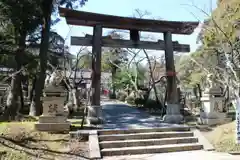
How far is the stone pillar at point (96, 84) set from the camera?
10.7 m

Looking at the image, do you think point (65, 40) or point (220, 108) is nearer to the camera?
point (220, 108)

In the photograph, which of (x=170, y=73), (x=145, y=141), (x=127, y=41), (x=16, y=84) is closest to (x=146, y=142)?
(x=145, y=141)

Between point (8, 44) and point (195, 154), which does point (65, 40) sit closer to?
point (8, 44)

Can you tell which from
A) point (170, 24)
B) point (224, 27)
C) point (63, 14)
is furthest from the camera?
point (224, 27)

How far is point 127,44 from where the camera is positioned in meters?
11.9

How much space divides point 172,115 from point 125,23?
4.50 metres

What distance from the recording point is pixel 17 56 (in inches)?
568

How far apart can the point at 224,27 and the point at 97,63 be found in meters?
6.94

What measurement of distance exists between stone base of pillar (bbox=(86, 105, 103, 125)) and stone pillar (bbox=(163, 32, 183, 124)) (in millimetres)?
2938

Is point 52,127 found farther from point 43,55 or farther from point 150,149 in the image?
point 43,55

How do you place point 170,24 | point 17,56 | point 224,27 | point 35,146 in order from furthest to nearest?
point 17,56
point 224,27
point 170,24
point 35,146

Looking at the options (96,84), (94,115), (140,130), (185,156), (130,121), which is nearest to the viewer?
(185,156)

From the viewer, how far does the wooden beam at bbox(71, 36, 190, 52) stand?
36.4 ft

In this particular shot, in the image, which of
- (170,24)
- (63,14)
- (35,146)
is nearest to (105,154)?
(35,146)
